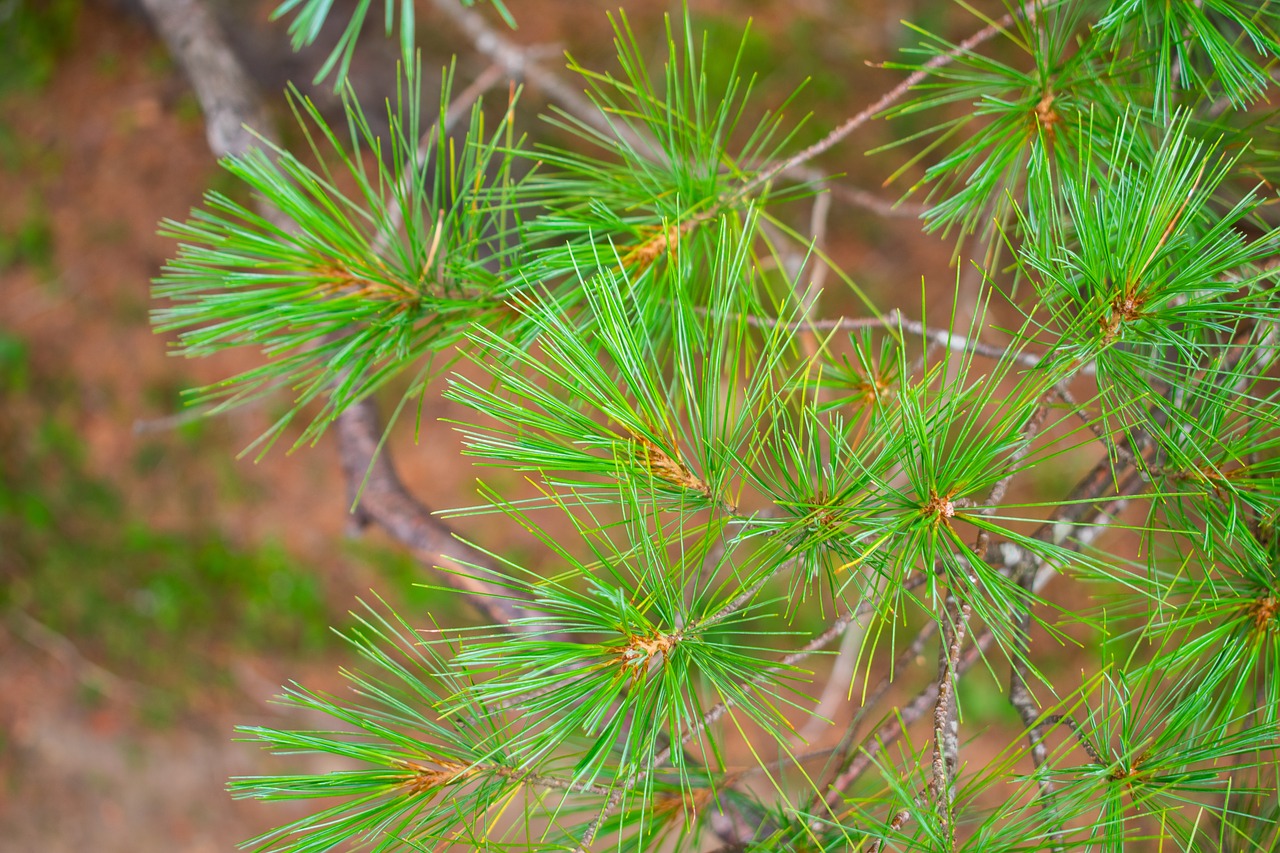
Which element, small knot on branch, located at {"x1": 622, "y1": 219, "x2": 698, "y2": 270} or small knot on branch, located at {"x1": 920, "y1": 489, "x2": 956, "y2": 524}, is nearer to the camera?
small knot on branch, located at {"x1": 920, "y1": 489, "x2": 956, "y2": 524}

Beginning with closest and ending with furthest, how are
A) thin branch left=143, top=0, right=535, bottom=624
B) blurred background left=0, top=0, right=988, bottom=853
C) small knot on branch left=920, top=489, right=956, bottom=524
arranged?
small knot on branch left=920, top=489, right=956, bottom=524, thin branch left=143, top=0, right=535, bottom=624, blurred background left=0, top=0, right=988, bottom=853

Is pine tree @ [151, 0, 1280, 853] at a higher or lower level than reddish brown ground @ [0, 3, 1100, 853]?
higher

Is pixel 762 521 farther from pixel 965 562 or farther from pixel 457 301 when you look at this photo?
pixel 457 301

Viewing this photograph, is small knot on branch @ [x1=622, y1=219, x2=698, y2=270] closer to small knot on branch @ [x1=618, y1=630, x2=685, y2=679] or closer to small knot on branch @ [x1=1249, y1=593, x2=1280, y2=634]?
small knot on branch @ [x1=618, y1=630, x2=685, y2=679]

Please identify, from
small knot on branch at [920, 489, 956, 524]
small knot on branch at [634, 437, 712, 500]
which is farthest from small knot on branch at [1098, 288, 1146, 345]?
small knot on branch at [634, 437, 712, 500]

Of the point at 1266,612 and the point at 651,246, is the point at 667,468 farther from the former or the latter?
the point at 1266,612

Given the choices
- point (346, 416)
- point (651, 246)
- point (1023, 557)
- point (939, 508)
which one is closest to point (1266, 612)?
point (1023, 557)

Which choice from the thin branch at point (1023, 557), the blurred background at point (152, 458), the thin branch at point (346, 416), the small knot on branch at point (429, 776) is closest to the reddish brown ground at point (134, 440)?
the blurred background at point (152, 458)

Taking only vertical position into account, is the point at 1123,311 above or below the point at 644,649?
above
